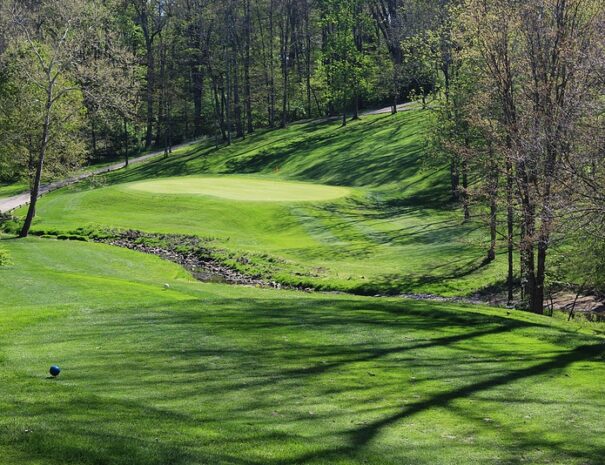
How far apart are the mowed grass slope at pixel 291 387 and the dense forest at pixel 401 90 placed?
4267 millimetres

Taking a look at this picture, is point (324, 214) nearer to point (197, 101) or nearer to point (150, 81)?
point (150, 81)

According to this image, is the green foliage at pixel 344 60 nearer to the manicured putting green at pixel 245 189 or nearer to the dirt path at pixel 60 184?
the dirt path at pixel 60 184

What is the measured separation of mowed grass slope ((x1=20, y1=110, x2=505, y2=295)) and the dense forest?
9.25 feet

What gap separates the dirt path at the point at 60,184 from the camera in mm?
56031

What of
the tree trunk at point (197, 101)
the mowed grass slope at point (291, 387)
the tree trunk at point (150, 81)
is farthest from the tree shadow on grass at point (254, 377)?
the tree trunk at point (197, 101)

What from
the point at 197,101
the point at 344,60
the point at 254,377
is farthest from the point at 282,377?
the point at 197,101

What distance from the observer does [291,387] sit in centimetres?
1125

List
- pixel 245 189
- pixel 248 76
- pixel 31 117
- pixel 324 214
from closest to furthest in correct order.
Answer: pixel 31 117 < pixel 324 214 < pixel 245 189 < pixel 248 76

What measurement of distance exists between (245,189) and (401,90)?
4325cm

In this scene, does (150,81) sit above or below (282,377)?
above

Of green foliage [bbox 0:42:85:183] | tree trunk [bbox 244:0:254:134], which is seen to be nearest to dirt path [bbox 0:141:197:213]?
green foliage [bbox 0:42:85:183]

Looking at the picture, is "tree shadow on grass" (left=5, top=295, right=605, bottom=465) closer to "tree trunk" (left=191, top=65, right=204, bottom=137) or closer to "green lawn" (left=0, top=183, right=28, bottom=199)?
"green lawn" (left=0, top=183, right=28, bottom=199)

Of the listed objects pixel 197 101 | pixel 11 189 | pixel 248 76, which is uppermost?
pixel 248 76

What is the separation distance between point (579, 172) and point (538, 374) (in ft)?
17.7
